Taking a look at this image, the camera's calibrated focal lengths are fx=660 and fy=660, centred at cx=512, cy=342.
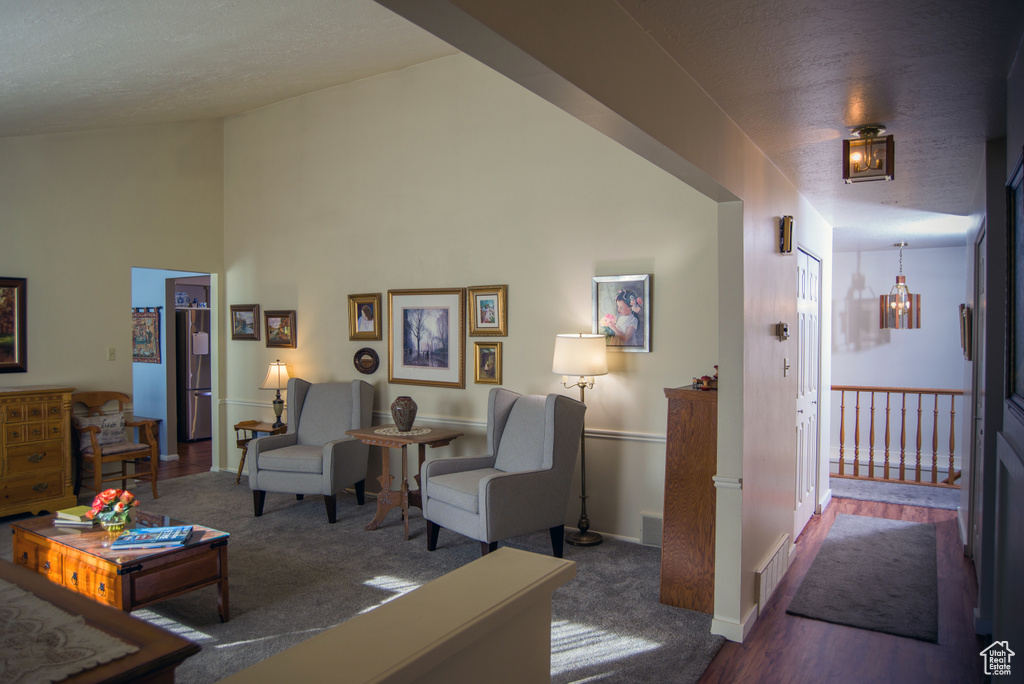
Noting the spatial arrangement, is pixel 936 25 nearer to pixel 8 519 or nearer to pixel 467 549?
pixel 467 549

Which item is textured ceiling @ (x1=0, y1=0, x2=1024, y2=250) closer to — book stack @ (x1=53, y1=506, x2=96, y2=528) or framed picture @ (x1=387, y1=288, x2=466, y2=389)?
framed picture @ (x1=387, y1=288, x2=466, y2=389)

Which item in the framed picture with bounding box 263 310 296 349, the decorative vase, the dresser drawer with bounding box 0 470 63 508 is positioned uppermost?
the framed picture with bounding box 263 310 296 349

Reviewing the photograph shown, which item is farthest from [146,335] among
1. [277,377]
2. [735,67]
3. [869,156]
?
[869,156]

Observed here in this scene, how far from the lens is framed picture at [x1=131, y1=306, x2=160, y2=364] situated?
7.90 meters

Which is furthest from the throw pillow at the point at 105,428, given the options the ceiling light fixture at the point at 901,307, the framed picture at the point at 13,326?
the ceiling light fixture at the point at 901,307

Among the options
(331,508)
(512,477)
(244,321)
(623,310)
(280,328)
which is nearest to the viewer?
(512,477)

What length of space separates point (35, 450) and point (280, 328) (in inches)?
84.2

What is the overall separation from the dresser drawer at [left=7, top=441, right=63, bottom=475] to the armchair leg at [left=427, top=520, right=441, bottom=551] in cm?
323

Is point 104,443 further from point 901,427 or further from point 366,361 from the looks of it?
point 901,427

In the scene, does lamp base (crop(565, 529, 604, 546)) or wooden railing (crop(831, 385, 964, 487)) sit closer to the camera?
lamp base (crop(565, 529, 604, 546))

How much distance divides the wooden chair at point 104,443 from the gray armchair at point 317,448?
4.17ft

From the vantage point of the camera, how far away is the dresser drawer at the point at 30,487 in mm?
4969

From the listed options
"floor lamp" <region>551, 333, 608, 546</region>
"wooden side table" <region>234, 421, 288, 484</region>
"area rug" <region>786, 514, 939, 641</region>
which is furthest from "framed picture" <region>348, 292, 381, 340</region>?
"area rug" <region>786, 514, 939, 641</region>

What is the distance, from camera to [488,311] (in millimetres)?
4988
